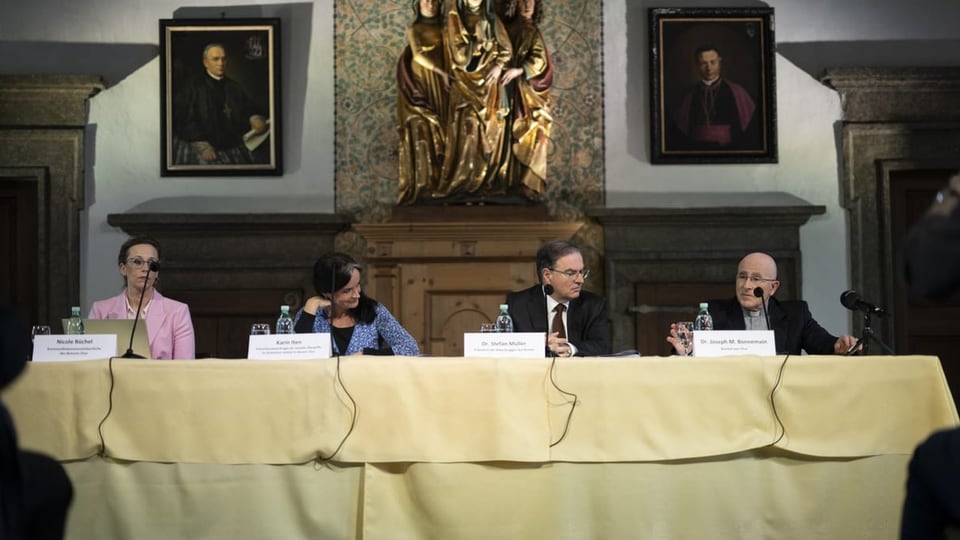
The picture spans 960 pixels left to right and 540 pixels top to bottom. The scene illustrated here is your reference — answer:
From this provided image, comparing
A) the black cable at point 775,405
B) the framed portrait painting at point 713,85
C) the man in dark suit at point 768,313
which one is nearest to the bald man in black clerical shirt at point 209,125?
the framed portrait painting at point 713,85

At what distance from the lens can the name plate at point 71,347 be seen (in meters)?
3.80

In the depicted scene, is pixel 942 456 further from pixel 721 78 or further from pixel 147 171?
pixel 147 171

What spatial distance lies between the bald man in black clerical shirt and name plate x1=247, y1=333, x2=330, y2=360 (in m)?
3.58

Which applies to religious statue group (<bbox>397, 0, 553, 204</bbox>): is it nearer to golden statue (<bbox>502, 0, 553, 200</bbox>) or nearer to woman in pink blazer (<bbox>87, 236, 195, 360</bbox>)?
golden statue (<bbox>502, 0, 553, 200</bbox>)

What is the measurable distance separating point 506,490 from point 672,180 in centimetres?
410

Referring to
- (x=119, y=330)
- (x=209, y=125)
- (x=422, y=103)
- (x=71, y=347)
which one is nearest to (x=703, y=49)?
(x=422, y=103)

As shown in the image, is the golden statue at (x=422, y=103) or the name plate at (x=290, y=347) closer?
the name plate at (x=290, y=347)

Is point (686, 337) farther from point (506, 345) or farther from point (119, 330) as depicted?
point (119, 330)

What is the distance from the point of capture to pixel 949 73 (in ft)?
23.7

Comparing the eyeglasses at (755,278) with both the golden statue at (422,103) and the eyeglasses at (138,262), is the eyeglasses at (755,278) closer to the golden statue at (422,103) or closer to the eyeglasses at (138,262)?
the eyeglasses at (138,262)

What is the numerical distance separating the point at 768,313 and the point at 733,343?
1071 millimetres

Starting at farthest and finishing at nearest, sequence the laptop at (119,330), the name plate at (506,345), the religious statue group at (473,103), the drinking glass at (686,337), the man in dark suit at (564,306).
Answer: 1. the religious statue group at (473,103)
2. the man in dark suit at (564,306)
3. the drinking glass at (686,337)
4. the laptop at (119,330)
5. the name plate at (506,345)

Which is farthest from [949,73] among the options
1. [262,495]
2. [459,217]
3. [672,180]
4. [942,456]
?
[942,456]

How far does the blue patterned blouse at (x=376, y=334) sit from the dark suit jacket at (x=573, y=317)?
468 mm
